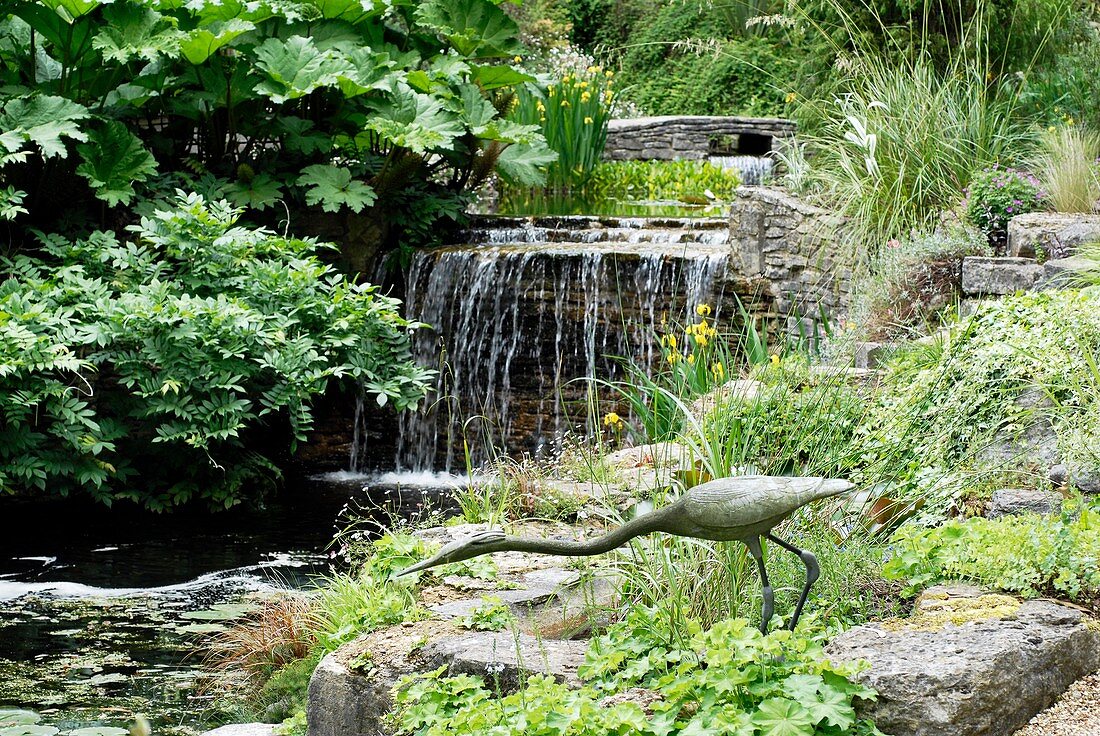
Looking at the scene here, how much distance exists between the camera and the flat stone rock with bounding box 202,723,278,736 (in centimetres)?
343

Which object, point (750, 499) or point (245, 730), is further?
point (245, 730)

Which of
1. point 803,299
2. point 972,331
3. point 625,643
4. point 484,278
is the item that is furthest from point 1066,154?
point 625,643

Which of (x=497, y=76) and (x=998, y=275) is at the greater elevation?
(x=497, y=76)

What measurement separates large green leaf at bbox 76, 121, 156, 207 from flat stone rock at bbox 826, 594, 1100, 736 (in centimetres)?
556

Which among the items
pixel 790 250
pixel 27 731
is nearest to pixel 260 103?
pixel 790 250

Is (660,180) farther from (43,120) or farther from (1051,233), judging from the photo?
(43,120)

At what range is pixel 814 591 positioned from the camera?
2926 millimetres

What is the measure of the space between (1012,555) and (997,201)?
380 cm

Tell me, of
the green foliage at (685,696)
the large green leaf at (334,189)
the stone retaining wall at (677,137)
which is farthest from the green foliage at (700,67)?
the green foliage at (685,696)

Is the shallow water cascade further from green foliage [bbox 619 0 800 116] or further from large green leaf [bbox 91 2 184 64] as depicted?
green foliage [bbox 619 0 800 116]

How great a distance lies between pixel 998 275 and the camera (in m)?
5.32

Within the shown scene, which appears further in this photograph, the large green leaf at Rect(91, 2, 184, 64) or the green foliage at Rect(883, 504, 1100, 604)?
the large green leaf at Rect(91, 2, 184, 64)

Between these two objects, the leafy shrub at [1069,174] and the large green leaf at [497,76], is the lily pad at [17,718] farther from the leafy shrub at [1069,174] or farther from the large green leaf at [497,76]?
the large green leaf at [497,76]

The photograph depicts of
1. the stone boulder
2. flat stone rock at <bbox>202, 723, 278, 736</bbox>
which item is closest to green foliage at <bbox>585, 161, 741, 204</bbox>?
the stone boulder
